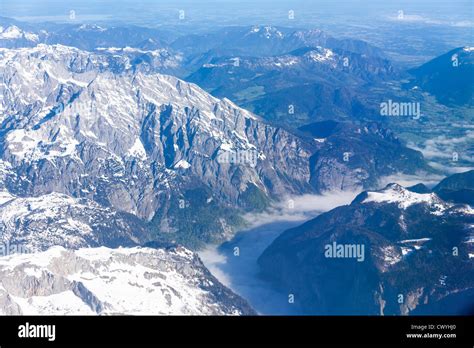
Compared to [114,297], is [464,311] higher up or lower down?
higher up
